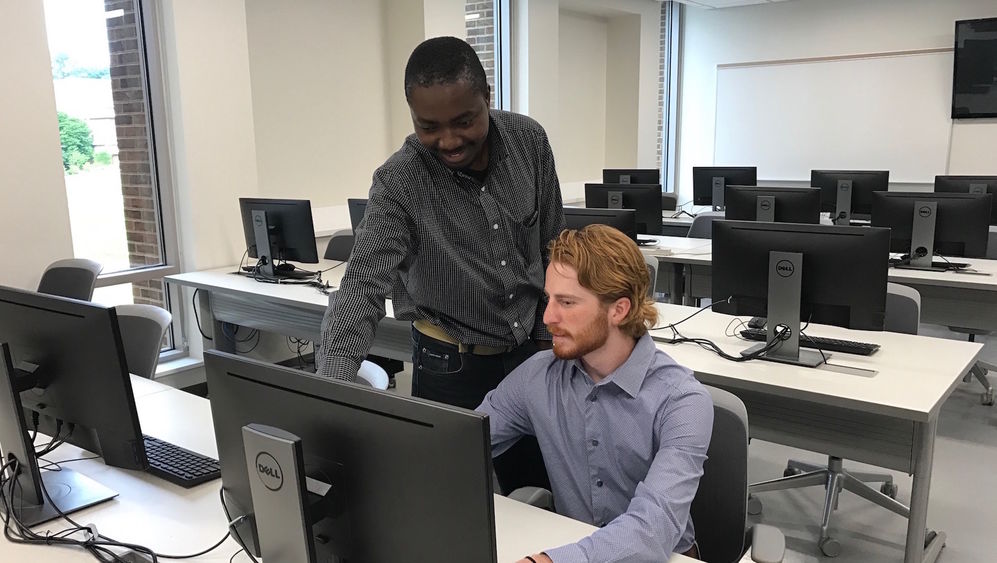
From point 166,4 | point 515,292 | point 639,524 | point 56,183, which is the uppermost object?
point 166,4

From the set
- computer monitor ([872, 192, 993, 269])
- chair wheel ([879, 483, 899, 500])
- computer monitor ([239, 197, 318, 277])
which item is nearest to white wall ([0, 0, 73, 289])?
computer monitor ([239, 197, 318, 277])

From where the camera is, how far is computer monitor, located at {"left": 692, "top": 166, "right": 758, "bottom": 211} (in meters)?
6.17

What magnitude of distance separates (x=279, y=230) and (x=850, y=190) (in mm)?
3851

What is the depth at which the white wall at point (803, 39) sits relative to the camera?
704 centimetres

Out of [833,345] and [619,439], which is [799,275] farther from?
[619,439]

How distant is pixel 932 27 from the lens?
281 inches

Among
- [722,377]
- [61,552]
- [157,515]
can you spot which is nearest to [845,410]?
[722,377]

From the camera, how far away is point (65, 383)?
145cm

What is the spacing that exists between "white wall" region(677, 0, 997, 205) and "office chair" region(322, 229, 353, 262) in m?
5.65

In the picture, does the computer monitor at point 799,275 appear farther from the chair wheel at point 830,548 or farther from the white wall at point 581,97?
the white wall at point 581,97

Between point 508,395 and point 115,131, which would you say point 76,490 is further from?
point 115,131

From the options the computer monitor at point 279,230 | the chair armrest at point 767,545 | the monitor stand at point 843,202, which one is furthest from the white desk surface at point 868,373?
the monitor stand at point 843,202

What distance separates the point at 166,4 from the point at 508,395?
338cm

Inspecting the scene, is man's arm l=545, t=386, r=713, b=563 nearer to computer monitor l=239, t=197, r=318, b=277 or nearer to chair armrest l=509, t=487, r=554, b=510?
chair armrest l=509, t=487, r=554, b=510
